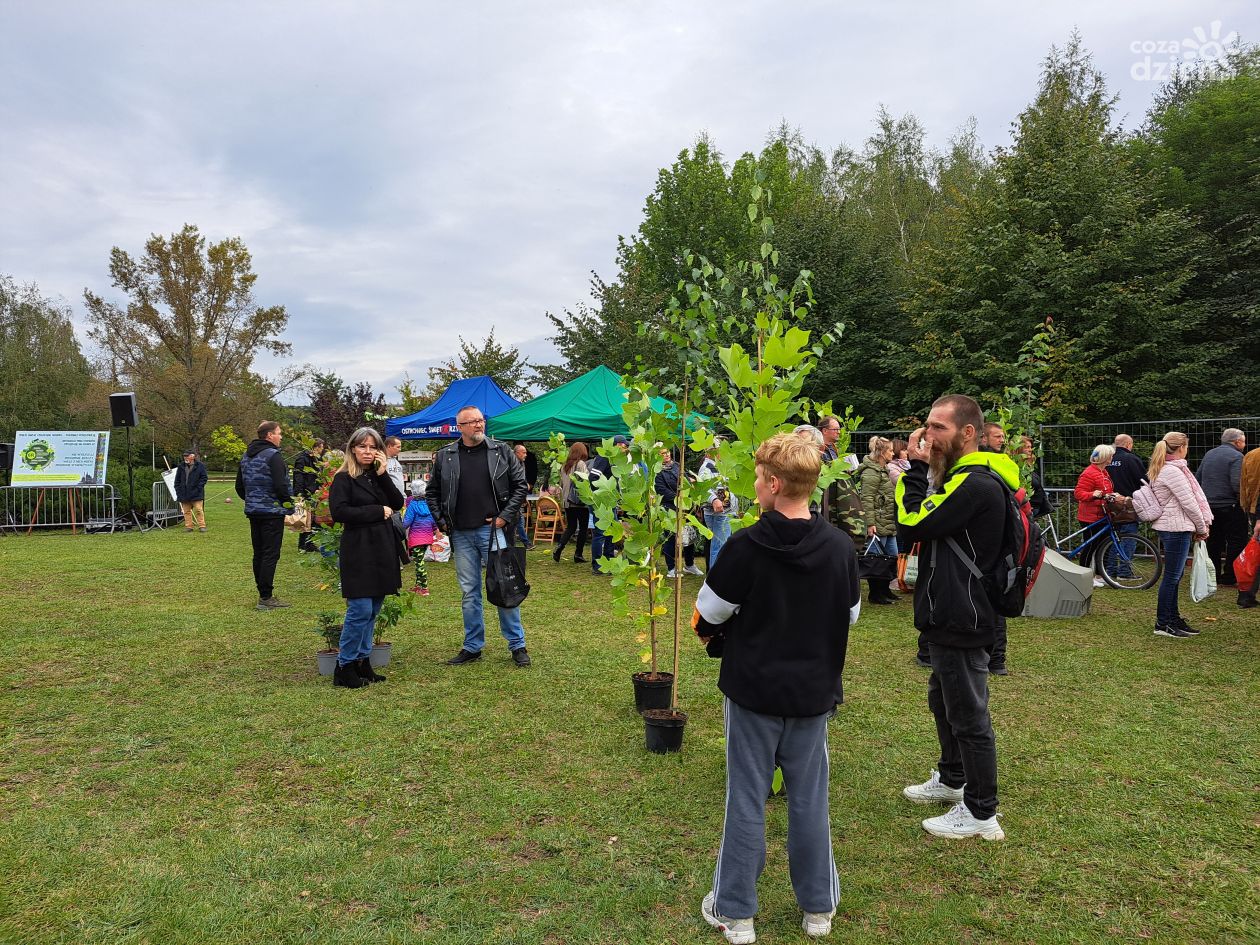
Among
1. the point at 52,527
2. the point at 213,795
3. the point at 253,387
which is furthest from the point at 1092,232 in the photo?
the point at 253,387

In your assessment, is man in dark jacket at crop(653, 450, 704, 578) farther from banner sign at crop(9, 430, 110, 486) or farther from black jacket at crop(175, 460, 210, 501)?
banner sign at crop(9, 430, 110, 486)

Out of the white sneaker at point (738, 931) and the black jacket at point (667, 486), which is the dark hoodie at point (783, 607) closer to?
the white sneaker at point (738, 931)

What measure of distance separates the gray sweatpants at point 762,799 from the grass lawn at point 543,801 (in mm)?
231

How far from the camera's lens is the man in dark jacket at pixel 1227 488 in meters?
9.77

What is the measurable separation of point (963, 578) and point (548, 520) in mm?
12761

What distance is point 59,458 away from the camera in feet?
59.1

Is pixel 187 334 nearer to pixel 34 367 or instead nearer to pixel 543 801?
pixel 34 367

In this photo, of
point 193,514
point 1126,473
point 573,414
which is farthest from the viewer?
point 193,514

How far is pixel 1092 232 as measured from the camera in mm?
18297

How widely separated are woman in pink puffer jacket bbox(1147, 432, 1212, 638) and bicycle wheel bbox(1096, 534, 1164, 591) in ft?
8.20

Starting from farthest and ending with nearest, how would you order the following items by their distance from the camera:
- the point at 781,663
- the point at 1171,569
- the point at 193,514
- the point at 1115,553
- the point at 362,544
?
the point at 193,514 < the point at 1115,553 < the point at 1171,569 < the point at 362,544 < the point at 781,663

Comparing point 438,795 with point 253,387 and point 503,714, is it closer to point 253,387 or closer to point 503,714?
point 503,714

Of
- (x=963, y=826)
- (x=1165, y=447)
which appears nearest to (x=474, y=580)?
(x=963, y=826)

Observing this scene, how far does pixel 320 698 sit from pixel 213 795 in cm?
162
